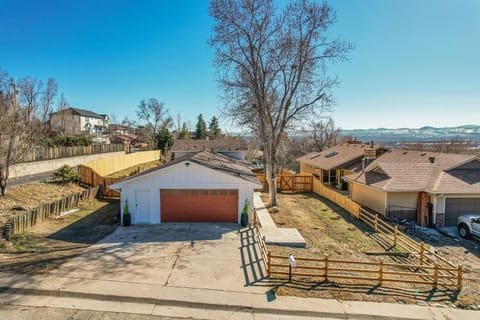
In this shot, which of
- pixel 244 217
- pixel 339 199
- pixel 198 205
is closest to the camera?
pixel 244 217

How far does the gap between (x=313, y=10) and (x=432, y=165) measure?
13.4 metres

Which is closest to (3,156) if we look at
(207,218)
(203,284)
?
(207,218)

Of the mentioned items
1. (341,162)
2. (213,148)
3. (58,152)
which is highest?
(213,148)

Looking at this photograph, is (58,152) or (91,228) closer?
(91,228)

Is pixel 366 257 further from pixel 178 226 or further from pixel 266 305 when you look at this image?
pixel 178 226

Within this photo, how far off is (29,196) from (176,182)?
11.3 meters

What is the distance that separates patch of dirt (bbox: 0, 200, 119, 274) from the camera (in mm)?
9617

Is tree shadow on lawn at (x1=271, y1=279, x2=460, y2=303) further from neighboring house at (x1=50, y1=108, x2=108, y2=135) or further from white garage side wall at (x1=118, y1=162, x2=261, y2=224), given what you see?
neighboring house at (x1=50, y1=108, x2=108, y2=135)

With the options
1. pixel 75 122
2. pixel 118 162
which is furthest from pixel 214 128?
pixel 118 162

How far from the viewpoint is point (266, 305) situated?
7.67 meters

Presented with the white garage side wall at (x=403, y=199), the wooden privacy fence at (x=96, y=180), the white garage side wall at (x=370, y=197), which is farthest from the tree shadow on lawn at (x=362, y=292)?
the wooden privacy fence at (x=96, y=180)

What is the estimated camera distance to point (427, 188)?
16688mm

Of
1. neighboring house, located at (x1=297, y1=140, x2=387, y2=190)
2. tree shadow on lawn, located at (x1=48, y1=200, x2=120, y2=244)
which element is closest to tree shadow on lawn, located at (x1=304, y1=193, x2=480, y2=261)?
neighboring house, located at (x1=297, y1=140, x2=387, y2=190)

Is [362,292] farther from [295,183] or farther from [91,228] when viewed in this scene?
[295,183]
